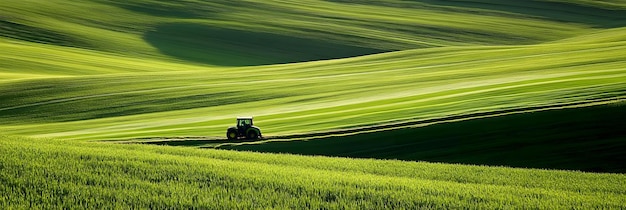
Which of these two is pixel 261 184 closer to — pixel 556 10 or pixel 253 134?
pixel 253 134

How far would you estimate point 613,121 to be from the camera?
25391 mm

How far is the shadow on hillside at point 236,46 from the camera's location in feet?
234

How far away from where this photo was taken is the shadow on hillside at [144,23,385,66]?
71.3 meters

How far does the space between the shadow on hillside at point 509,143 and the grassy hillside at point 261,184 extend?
3831mm

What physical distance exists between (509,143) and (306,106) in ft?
46.8

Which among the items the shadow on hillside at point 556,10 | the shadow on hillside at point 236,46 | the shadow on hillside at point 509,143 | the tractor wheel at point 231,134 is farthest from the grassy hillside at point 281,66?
the shadow on hillside at point 509,143

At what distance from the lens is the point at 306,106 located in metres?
38.2

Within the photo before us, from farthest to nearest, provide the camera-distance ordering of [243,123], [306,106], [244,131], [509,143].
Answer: [306,106]
[243,123]
[244,131]
[509,143]

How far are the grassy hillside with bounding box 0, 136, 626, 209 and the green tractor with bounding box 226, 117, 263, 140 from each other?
9.06 m

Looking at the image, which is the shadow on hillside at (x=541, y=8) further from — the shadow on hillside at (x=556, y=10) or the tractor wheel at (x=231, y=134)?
the tractor wheel at (x=231, y=134)

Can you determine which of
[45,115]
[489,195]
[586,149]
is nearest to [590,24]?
[45,115]

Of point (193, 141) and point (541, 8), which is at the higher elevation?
point (541, 8)

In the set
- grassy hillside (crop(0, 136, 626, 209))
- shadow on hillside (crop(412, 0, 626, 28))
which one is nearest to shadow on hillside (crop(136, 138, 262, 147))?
grassy hillside (crop(0, 136, 626, 209))

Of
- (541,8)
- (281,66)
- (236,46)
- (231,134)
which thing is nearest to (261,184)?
(231,134)
